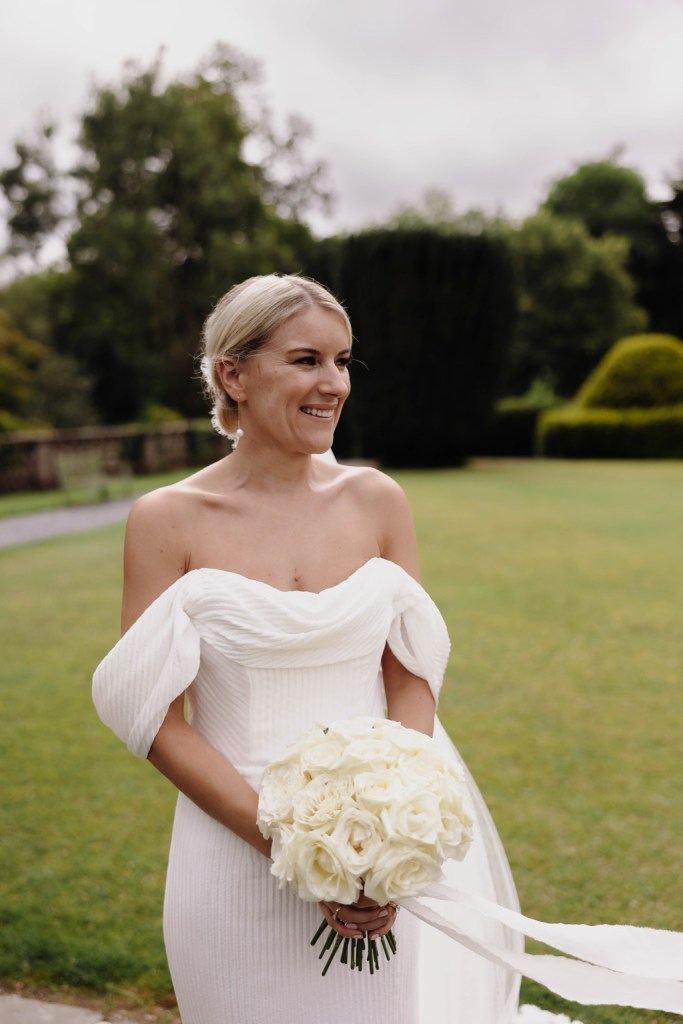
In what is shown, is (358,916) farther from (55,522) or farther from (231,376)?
(55,522)

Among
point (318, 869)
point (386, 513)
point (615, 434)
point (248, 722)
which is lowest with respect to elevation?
point (615, 434)

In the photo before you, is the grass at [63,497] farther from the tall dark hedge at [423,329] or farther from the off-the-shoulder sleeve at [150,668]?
the off-the-shoulder sleeve at [150,668]

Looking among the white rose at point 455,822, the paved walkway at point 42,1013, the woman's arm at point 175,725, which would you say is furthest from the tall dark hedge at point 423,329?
the white rose at point 455,822

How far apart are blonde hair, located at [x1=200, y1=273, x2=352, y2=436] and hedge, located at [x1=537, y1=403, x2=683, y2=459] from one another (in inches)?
1140

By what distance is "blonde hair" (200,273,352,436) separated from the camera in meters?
2.08

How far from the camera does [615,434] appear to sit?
29.9 metres

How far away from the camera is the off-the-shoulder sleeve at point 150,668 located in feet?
6.49

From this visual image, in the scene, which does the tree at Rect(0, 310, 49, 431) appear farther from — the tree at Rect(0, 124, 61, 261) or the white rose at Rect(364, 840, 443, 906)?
the white rose at Rect(364, 840, 443, 906)

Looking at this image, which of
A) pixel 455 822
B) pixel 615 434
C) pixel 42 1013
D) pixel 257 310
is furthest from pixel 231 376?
pixel 615 434

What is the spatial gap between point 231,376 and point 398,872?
1156mm

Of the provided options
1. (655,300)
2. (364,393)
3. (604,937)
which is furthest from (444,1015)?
(655,300)

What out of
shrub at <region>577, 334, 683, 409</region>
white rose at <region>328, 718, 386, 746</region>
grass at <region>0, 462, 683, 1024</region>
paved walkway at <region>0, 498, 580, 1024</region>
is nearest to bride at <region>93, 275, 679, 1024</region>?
white rose at <region>328, 718, 386, 746</region>

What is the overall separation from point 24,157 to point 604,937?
37775 millimetres

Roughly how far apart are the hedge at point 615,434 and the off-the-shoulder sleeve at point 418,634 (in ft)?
94.4
